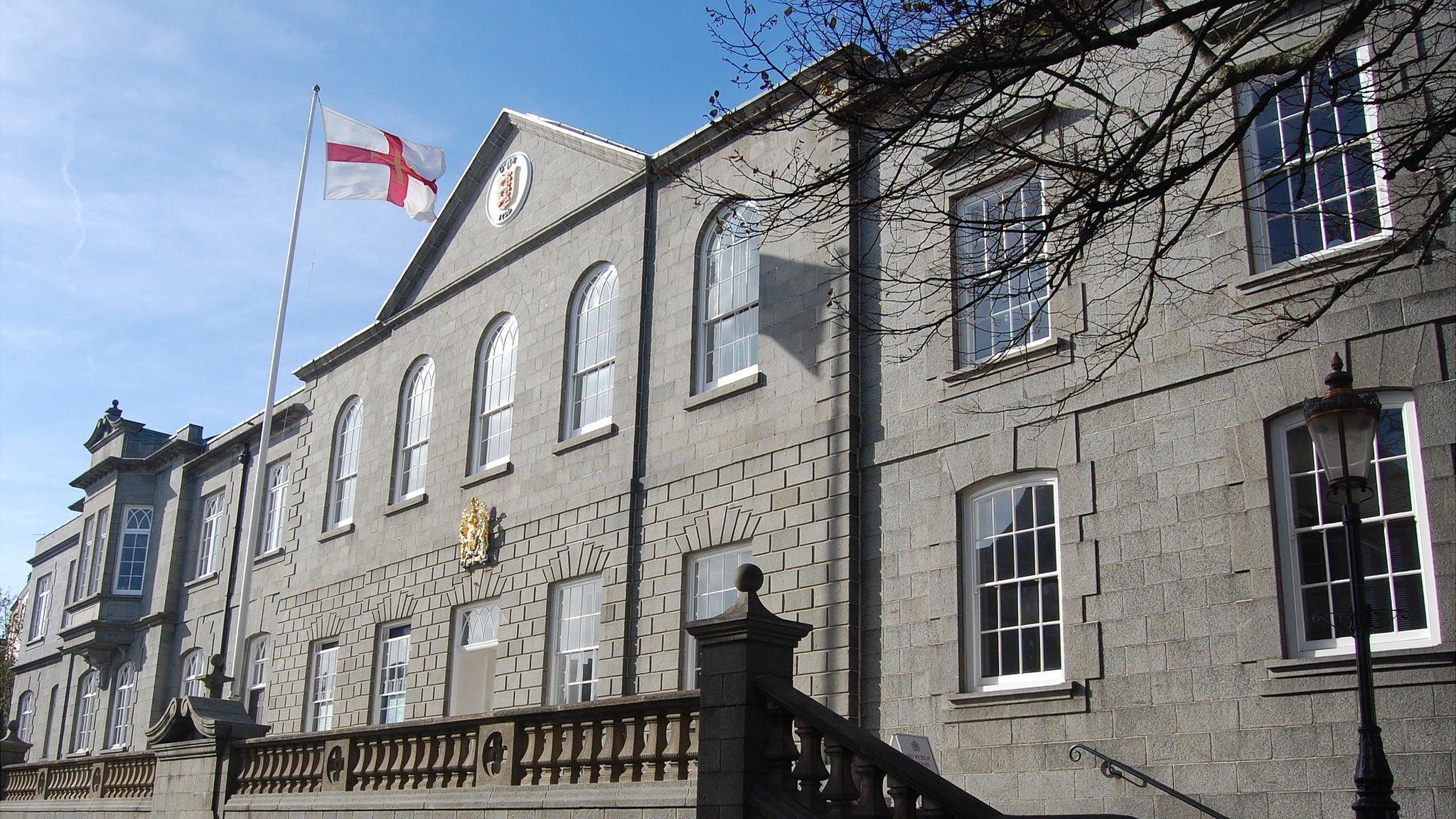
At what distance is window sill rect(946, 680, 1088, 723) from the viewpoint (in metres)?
13.3

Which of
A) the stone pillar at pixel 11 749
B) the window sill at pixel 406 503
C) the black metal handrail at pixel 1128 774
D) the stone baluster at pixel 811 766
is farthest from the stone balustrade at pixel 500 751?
the stone pillar at pixel 11 749

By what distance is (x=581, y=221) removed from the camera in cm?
2234

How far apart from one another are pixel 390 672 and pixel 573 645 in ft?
17.7

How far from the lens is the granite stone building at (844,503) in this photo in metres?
11.9

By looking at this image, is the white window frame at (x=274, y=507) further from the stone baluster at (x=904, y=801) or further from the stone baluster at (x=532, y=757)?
the stone baluster at (x=904, y=801)

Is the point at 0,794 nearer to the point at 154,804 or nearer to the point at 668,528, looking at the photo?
the point at 154,804

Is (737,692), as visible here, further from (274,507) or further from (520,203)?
(274,507)

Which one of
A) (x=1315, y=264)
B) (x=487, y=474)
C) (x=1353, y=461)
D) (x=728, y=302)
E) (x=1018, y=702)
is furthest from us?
(x=487, y=474)

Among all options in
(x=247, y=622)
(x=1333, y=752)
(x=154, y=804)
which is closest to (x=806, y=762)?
(x=1333, y=752)

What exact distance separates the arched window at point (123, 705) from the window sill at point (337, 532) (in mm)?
11345

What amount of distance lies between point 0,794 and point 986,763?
22.1m

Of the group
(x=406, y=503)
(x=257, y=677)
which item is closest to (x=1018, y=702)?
(x=406, y=503)

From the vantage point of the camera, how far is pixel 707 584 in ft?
58.7

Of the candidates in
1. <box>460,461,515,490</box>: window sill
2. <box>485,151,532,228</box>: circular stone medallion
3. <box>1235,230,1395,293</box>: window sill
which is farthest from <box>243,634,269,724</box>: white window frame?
<box>1235,230,1395,293</box>: window sill
